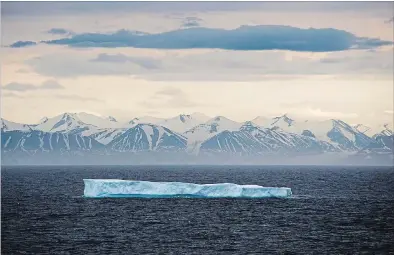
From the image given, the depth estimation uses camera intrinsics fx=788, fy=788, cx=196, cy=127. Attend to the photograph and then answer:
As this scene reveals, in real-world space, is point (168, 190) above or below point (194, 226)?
above

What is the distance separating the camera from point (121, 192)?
96.8 metres

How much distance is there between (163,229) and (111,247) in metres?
11.2

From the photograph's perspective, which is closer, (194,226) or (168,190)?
(194,226)

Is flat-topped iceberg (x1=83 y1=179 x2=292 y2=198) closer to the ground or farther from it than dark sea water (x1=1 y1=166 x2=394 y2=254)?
farther from it

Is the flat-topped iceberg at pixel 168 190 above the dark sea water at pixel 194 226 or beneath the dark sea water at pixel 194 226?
above

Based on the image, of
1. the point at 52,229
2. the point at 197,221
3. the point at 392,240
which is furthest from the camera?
the point at 197,221

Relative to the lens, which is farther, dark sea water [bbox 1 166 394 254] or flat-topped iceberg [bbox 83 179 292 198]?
flat-topped iceberg [bbox 83 179 292 198]

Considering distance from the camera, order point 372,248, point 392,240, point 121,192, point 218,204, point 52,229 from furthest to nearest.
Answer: point 121,192
point 218,204
point 52,229
point 392,240
point 372,248

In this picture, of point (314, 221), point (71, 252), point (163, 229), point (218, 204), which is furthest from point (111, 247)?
point (218, 204)

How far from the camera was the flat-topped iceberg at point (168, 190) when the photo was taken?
3780 inches

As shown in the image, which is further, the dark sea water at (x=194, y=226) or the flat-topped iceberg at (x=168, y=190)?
the flat-topped iceberg at (x=168, y=190)

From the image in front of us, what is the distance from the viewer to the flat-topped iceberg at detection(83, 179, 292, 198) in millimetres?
96000

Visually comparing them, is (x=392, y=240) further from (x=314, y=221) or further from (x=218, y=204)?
(x=218, y=204)

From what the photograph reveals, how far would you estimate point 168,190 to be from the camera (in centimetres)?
9788
